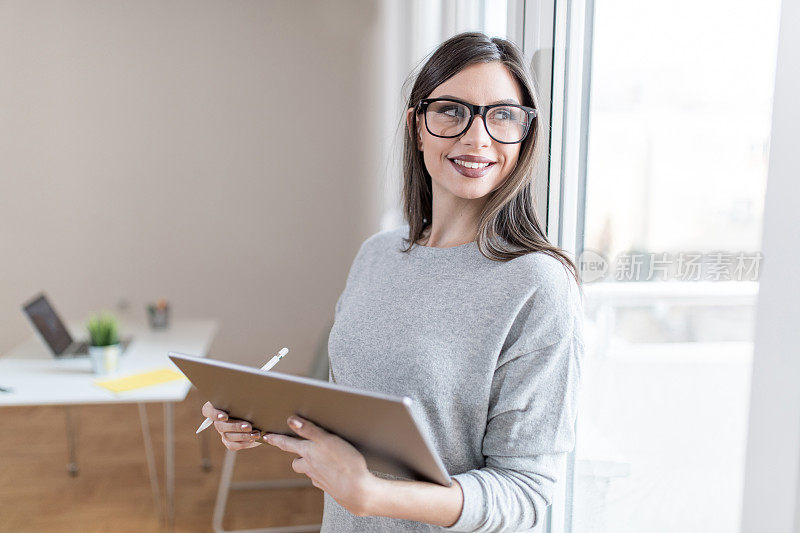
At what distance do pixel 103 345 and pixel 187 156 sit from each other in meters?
2.24

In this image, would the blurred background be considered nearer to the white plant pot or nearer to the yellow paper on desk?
the yellow paper on desk

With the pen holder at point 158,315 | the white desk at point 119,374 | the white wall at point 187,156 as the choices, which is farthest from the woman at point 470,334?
the white wall at point 187,156

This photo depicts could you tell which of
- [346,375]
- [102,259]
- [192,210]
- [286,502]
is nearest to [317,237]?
[192,210]

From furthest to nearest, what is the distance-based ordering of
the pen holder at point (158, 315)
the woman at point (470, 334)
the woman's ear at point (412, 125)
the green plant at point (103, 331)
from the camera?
the pen holder at point (158, 315) < the green plant at point (103, 331) < the woman's ear at point (412, 125) < the woman at point (470, 334)

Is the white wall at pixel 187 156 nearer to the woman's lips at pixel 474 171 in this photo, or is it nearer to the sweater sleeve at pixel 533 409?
the woman's lips at pixel 474 171

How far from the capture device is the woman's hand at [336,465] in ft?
2.72

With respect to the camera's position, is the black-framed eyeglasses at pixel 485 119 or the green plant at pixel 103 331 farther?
the green plant at pixel 103 331

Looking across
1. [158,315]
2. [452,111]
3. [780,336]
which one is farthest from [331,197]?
[780,336]

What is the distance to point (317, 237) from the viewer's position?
4570 mm

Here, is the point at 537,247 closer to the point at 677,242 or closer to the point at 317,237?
the point at 677,242

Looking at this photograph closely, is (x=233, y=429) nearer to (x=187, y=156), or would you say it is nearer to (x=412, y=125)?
(x=412, y=125)

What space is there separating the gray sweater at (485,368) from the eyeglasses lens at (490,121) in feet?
0.60

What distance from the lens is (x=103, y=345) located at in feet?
7.99

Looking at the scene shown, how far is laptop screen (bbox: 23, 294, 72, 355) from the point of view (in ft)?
8.54
